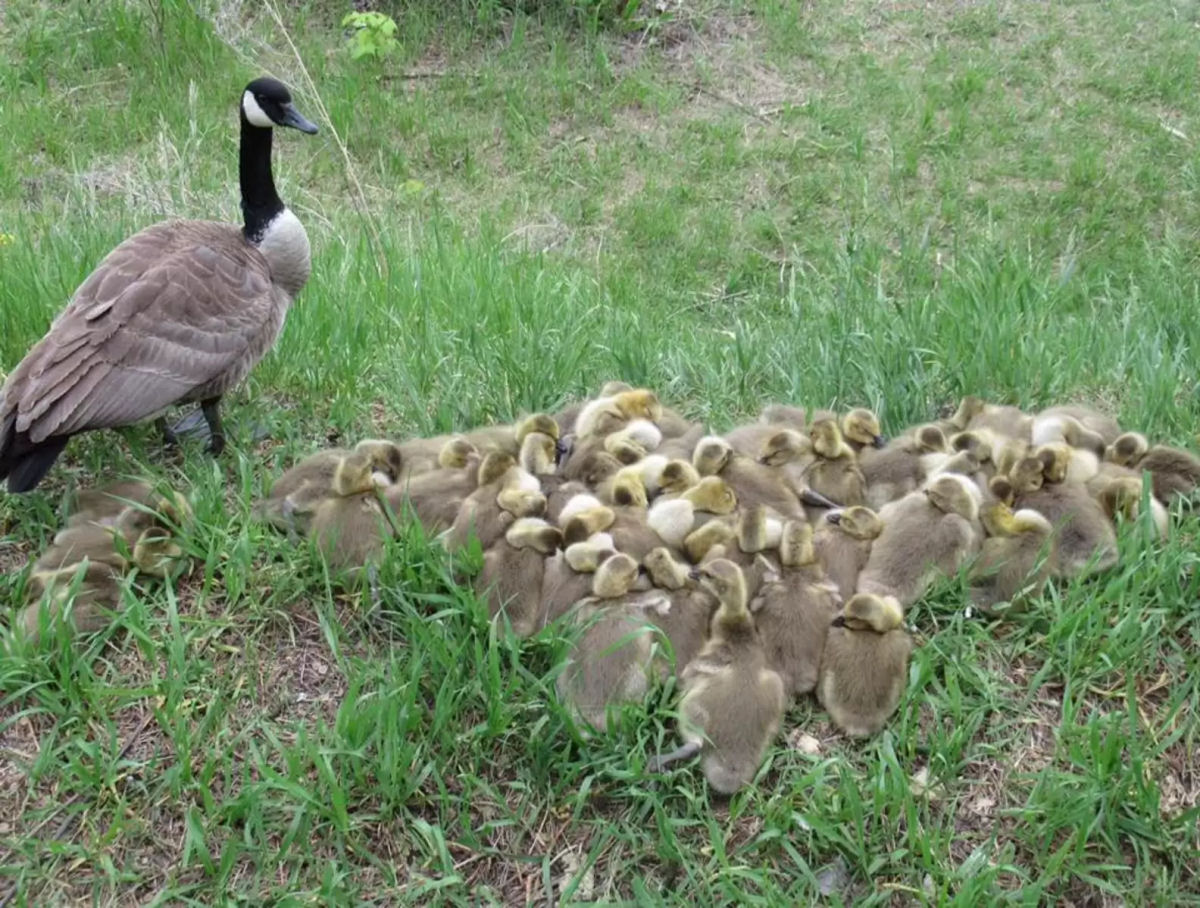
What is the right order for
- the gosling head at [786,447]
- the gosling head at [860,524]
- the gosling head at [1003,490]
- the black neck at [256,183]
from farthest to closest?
the black neck at [256,183] < the gosling head at [786,447] < the gosling head at [1003,490] < the gosling head at [860,524]

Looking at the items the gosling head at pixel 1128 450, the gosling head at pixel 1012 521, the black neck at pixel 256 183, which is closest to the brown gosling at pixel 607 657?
the gosling head at pixel 1012 521

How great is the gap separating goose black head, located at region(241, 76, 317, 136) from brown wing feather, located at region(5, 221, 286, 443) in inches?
28.2

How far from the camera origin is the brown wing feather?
11.9ft

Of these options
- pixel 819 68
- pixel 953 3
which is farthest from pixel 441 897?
pixel 953 3

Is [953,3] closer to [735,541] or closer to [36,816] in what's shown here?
[735,541]

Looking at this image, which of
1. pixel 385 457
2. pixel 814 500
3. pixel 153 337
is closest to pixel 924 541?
pixel 814 500

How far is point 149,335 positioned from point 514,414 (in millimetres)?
1333

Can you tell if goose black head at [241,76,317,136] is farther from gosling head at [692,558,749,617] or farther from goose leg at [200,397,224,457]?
gosling head at [692,558,749,617]

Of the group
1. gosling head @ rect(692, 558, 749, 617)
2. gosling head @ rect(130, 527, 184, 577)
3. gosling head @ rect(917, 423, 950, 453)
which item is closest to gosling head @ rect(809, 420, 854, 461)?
gosling head @ rect(917, 423, 950, 453)

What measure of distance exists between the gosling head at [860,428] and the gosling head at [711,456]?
50 cm

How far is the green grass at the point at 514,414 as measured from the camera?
9.42 feet

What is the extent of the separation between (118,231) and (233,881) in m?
3.97

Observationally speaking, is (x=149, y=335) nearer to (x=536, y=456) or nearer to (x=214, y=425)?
(x=214, y=425)

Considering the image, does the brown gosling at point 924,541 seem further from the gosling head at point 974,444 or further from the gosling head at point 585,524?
the gosling head at point 585,524
